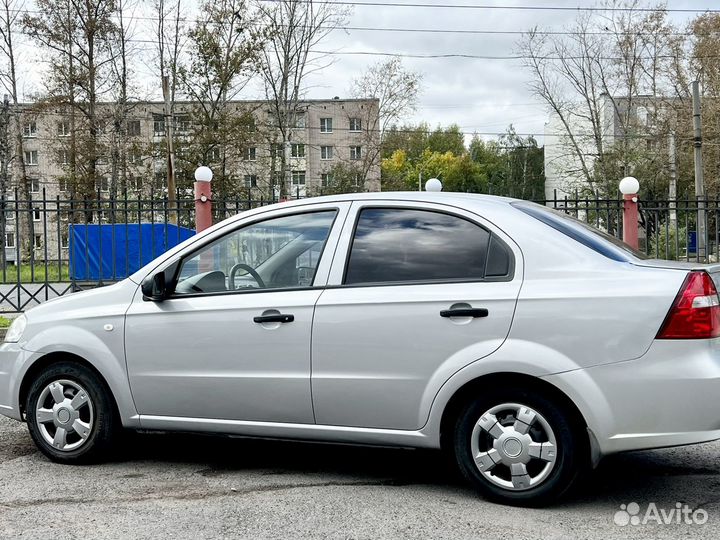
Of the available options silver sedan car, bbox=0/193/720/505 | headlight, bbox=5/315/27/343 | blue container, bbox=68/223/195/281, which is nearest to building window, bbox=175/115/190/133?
blue container, bbox=68/223/195/281

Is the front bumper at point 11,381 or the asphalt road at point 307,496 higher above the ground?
the front bumper at point 11,381

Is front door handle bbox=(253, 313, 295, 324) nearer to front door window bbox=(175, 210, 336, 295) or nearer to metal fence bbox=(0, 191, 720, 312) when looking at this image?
front door window bbox=(175, 210, 336, 295)

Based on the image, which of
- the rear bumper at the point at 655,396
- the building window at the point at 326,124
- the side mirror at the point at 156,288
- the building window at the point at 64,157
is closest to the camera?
the rear bumper at the point at 655,396

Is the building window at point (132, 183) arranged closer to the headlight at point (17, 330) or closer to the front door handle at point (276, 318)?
the headlight at point (17, 330)

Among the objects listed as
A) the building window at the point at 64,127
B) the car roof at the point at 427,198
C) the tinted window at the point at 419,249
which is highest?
the building window at the point at 64,127

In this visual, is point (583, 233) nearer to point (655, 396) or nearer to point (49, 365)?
point (655, 396)

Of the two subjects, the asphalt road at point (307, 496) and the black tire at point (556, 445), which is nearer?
the asphalt road at point (307, 496)

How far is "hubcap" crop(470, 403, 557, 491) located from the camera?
3.74 meters

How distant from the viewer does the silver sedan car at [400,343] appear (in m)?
3.61

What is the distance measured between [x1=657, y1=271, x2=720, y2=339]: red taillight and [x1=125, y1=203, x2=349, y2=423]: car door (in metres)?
1.84

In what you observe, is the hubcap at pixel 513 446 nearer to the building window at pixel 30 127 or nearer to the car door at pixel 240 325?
the car door at pixel 240 325

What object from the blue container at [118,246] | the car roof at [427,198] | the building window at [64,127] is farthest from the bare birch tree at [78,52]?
the car roof at [427,198]

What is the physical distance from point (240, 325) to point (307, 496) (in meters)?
1.03

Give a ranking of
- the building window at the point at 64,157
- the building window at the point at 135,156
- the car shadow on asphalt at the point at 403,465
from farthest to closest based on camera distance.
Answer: the building window at the point at 64,157 < the building window at the point at 135,156 < the car shadow on asphalt at the point at 403,465
